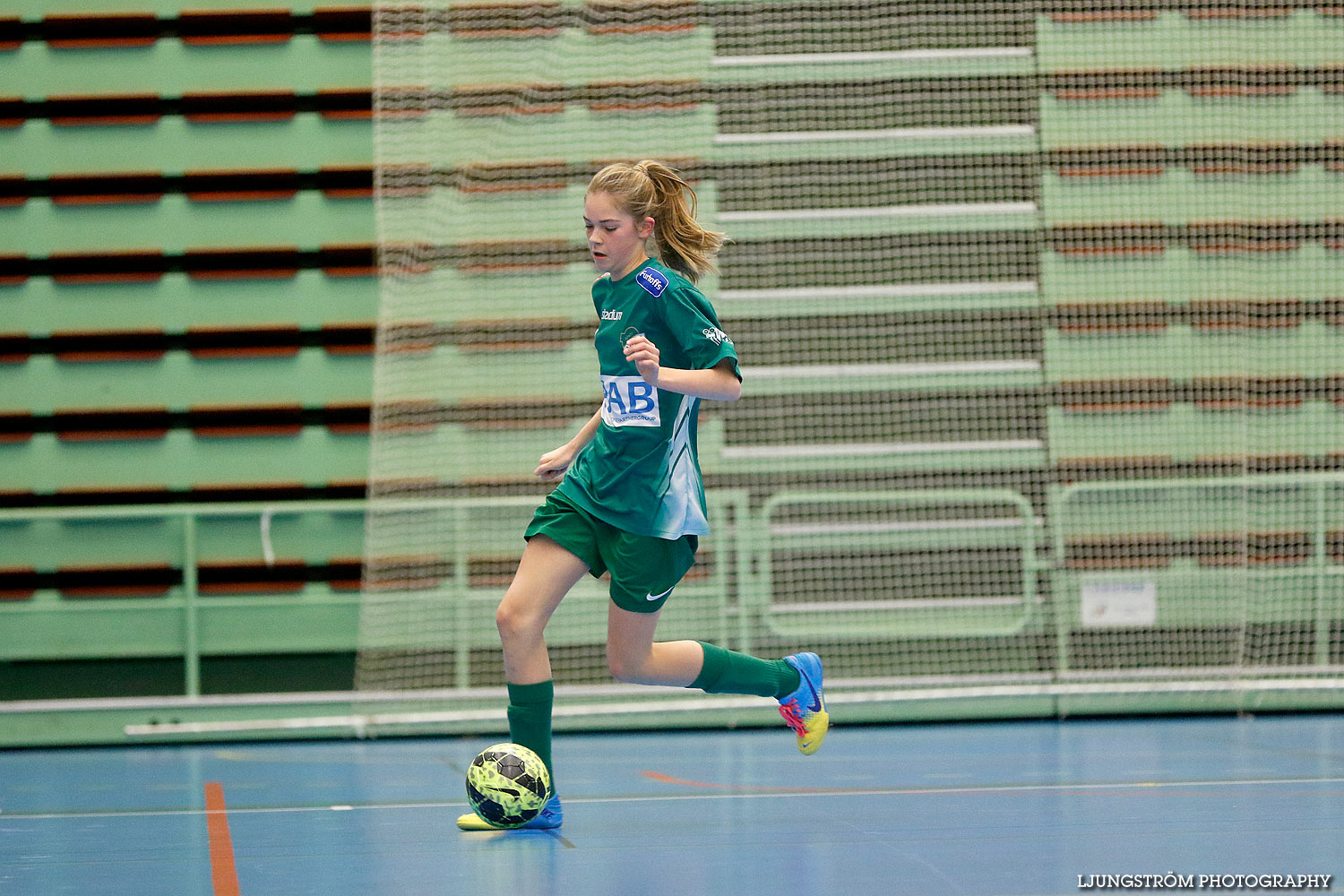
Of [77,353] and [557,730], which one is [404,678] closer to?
[557,730]

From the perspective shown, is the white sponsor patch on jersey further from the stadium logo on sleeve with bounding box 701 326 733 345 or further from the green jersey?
the stadium logo on sleeve with bounding box 701 326 733 345

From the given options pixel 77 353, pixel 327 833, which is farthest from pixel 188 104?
pixel 327 833

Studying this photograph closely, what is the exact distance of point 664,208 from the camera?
345cm

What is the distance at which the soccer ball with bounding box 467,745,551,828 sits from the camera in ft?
10.8

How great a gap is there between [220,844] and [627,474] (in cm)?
137

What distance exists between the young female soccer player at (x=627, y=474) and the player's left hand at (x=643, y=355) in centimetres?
18

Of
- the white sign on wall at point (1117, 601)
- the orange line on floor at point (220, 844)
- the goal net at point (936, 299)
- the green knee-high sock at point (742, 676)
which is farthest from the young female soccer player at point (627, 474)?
the white sign on wall at point (1117, 601)

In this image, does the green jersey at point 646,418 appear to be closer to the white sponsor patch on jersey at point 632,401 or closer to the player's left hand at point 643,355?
the white sponsor patch on jersey at point 632,401

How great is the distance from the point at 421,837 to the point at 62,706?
3.07m

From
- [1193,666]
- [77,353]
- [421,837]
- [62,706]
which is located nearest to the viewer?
[421,837]

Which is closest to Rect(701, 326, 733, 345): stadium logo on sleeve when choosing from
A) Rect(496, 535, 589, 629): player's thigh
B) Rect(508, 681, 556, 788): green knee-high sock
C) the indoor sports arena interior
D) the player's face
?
the player's face

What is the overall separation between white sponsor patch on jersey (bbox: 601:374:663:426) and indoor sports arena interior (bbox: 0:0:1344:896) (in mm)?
2650

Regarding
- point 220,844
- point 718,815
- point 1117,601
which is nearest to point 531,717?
point 718,815

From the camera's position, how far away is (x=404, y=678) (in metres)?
6.04
